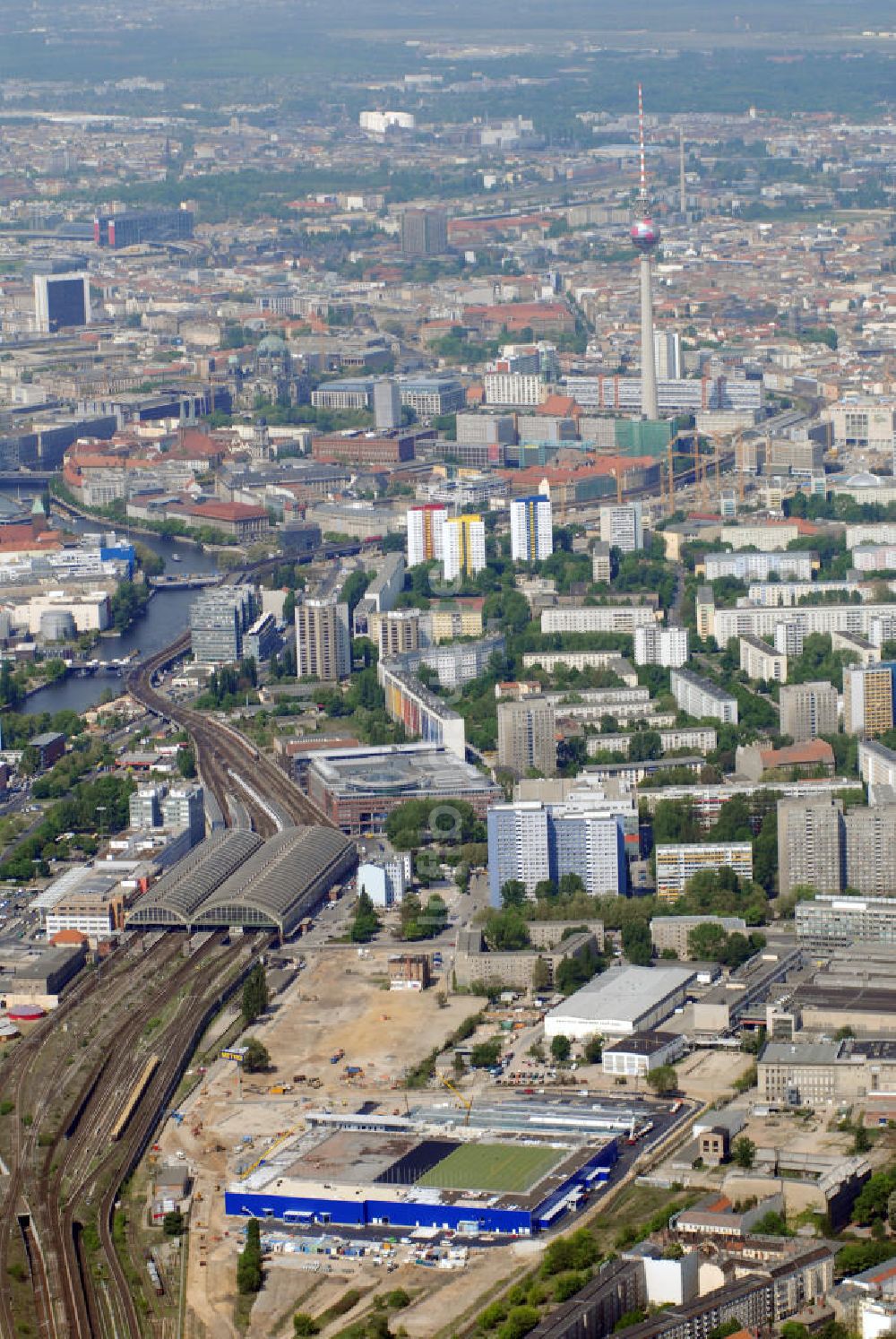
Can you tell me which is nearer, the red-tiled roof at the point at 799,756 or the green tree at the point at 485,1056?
the green tree at the point at 485,1056

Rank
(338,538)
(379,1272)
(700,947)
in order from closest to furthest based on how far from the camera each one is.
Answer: (379,1272) → (700,947) → (338,538)

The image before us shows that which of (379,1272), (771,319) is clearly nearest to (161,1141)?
(379,1272)

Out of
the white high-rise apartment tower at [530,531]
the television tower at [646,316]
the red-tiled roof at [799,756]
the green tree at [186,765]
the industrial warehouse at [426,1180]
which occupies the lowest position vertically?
the industrial warehouse at [426,1180]

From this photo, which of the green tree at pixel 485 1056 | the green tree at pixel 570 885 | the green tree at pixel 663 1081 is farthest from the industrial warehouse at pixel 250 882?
the green tree at pixel 663 1081

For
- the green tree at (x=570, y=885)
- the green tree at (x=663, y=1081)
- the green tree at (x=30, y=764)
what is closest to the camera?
the green tree at (x=663, y=1081)

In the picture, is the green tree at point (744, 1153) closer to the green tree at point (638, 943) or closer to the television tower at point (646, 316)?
the green tree at point (638, 943)

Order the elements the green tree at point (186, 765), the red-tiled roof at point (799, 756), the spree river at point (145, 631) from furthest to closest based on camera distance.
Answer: the spree river at point (145, 631) < the green tree at point (186, 765) < the red-tiled roof at point (799, 756)

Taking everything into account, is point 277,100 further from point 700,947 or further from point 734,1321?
point 734,1321
